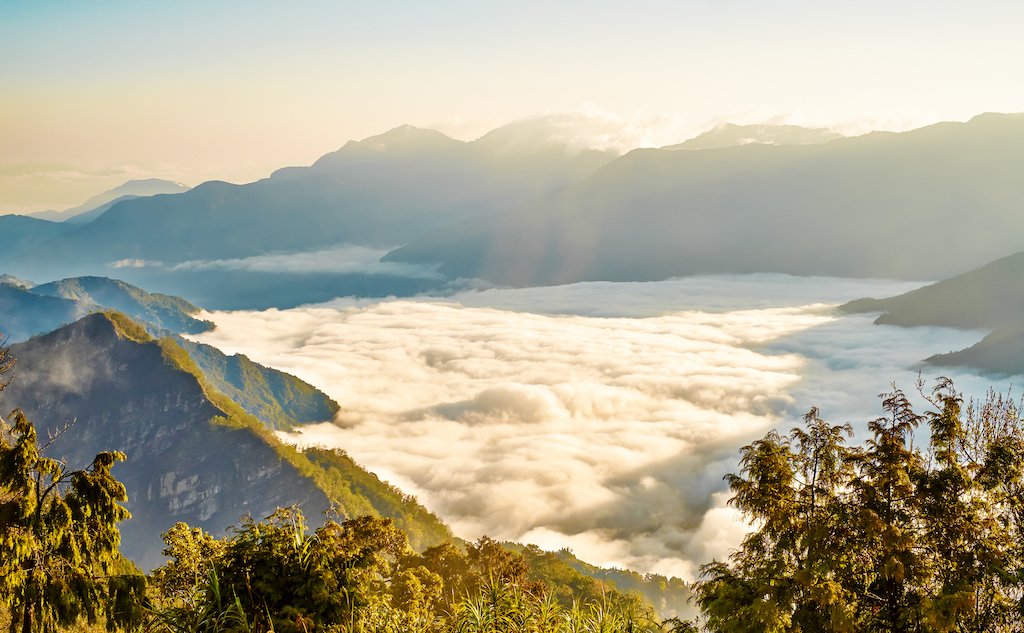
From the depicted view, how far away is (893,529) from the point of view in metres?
18.5

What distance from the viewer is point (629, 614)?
56.5ft

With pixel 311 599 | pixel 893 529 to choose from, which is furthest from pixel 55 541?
pixel 893 529

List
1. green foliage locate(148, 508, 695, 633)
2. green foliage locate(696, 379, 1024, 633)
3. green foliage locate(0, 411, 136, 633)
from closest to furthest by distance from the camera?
1. green foliage locate(148, 508, 695, 633)
2. green foliage locate(696, 379, 1024, 633)
3. green foliage locate(0, 411, 136, 633)

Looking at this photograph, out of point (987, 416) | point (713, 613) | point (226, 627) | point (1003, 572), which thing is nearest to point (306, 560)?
point (226, 627)

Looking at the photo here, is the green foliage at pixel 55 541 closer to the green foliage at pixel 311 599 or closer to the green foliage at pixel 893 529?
the green foliage at pixel 311 599

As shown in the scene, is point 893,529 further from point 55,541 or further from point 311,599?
point 55,541

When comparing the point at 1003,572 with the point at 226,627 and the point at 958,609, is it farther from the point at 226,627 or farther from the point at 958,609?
the point at 226,627

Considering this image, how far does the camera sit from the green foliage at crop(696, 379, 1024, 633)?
1830 centimetres

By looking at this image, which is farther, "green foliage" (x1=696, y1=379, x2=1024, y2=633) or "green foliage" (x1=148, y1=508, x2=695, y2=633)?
"green foliage" (x1=696, y1=379, x2=1024, y2=633)

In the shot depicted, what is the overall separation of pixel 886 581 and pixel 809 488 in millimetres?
2833

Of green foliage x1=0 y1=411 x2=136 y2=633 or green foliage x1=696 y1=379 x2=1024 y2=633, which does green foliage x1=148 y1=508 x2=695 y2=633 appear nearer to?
green foliage x1=696 y1=379 x2=1024 y2=633

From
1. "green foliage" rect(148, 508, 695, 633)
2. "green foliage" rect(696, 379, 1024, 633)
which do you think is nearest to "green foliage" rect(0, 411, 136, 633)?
"green foliage" rect(148, 508, 695, 633)

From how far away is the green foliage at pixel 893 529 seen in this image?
60.0 ft

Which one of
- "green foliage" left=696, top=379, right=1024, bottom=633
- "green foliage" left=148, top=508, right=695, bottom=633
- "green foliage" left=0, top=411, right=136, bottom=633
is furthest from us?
"green foliage" left=0, top=411, right=136, bottom=633
